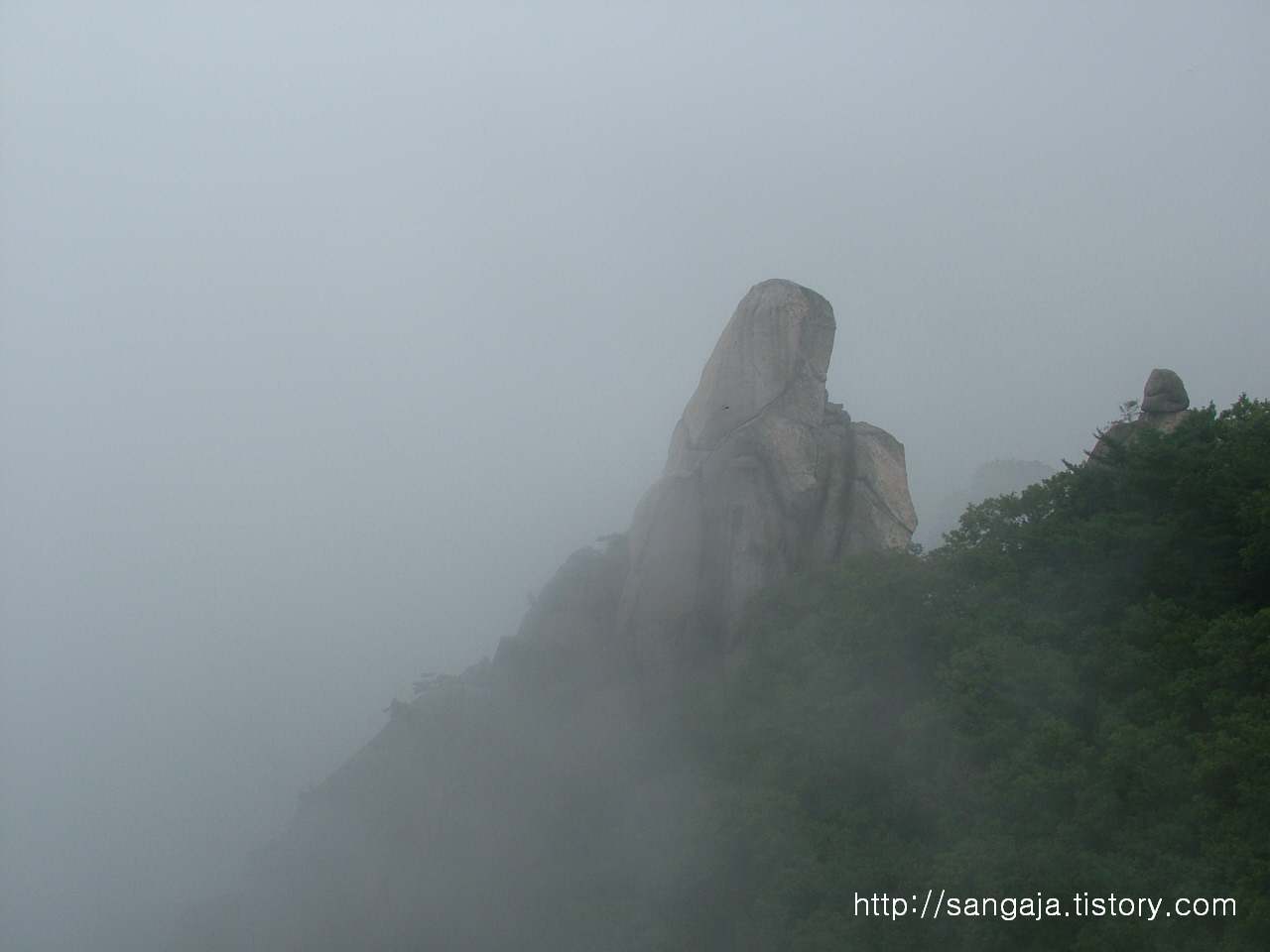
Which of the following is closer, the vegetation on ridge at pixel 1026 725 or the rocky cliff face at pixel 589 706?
the vegetation on ridge at pixel 1026 725

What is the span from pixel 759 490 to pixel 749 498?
1.21 feet

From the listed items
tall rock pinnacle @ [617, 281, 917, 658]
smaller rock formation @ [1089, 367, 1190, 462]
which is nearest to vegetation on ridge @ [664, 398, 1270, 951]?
tall rock pinnacle @ [617, 281, 917, 658]

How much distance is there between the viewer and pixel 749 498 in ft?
84.4

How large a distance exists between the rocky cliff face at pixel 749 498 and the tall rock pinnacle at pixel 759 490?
0.03 metres

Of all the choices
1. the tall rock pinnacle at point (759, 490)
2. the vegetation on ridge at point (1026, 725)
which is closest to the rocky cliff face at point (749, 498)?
the tall rock pinnacle at point (759, 490)

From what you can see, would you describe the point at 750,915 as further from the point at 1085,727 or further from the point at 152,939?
the point at 152,939

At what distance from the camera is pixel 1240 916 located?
11555mm

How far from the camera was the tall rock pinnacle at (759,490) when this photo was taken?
84.2 feet

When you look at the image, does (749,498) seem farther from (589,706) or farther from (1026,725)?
(1026,725)

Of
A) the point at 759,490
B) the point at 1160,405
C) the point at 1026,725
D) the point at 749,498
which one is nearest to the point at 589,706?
the point at 749,498

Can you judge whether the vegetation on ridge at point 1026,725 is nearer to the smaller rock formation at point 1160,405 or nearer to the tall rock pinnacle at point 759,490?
the tall rock pinnacle at point 759,490

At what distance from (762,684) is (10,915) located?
3897 cm

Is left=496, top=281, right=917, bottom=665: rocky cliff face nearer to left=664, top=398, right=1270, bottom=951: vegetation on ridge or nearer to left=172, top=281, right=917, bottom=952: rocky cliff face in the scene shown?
left=172, top=281, right=917, bottom=952: rocky cliff face

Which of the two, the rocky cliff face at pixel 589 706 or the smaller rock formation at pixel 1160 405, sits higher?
the smaller rock formation at pixel 1160 405
